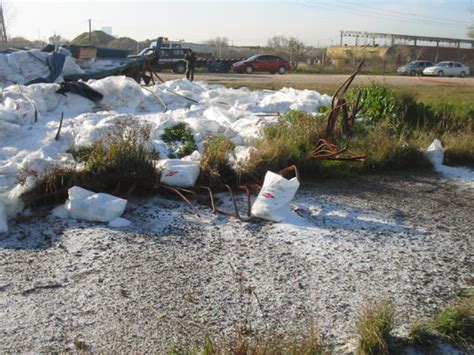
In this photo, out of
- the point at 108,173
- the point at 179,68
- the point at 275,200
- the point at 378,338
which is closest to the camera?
the point at 378,338

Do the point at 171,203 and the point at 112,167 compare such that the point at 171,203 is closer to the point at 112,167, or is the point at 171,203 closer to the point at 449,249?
the point at 112,167

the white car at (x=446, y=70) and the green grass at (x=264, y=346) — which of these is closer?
the green grass at (x=264, y=346)

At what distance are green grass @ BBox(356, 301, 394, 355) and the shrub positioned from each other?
3.81 metres

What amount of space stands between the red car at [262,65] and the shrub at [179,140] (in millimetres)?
25549

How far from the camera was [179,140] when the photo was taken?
678 cm

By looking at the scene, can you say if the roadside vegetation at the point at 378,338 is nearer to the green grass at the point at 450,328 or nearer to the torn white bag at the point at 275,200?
the green grass at the point at 450,328

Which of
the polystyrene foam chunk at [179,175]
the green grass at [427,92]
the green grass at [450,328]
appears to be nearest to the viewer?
the green grass at [450,328]

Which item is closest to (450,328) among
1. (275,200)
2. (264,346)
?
(264,346)

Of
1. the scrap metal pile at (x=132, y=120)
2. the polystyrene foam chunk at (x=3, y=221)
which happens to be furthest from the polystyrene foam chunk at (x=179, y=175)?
the polystyrene foam chunk at (x=3, y=221)

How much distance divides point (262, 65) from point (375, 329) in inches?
1215

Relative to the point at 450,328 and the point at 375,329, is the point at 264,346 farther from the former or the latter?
the point at 450,328

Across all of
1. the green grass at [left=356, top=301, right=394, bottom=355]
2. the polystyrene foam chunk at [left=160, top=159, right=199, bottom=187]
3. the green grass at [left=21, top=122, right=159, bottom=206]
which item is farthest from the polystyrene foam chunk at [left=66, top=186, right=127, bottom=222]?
the green grass at [left=356, top=301, right=394, bottom=355]

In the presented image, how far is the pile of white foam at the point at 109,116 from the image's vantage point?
5345mm

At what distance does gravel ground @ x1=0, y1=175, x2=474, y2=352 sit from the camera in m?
2.97
